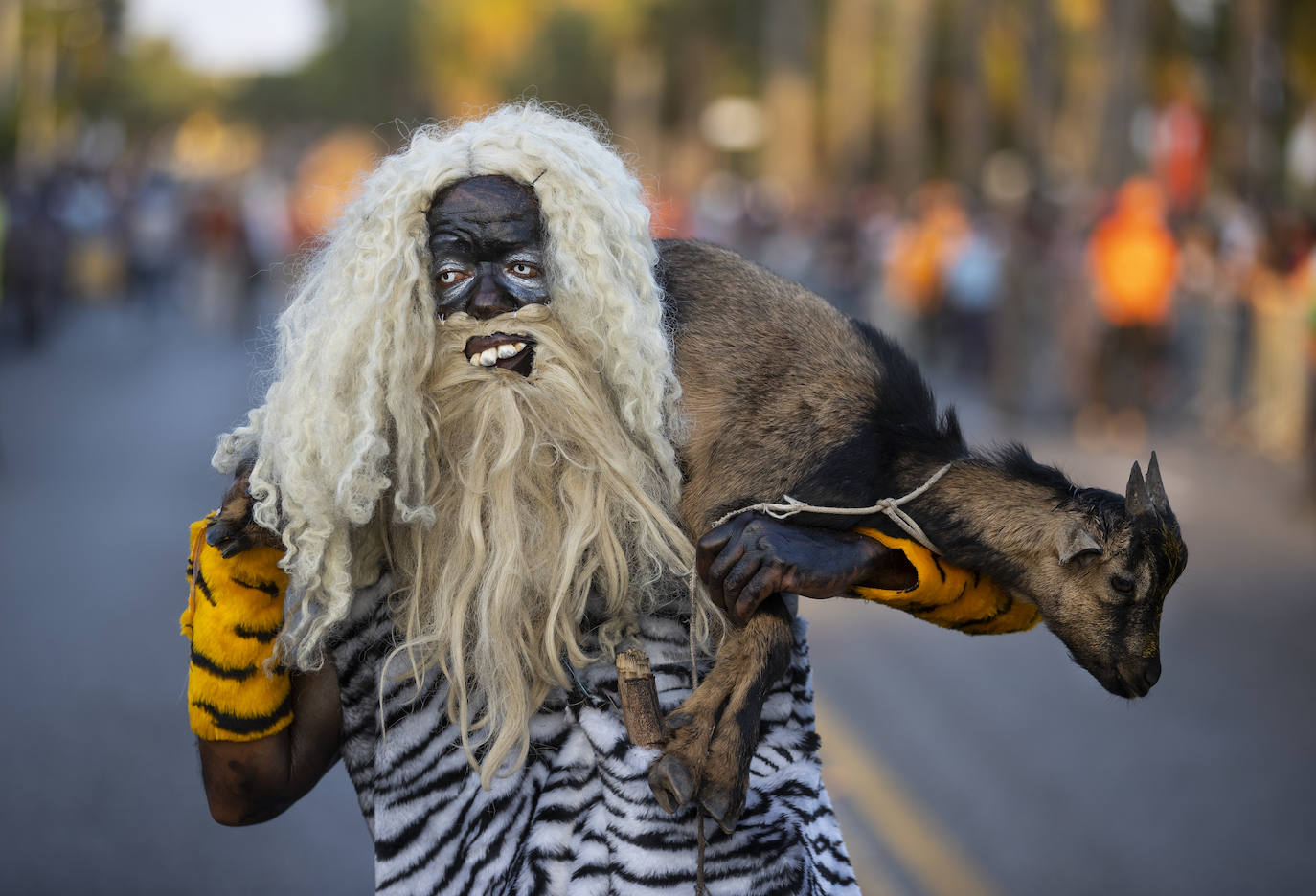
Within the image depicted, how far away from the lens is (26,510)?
33.0ft

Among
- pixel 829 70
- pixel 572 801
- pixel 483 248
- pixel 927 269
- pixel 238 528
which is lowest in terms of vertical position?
pixel 927 269

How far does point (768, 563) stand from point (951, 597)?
0.41 metres

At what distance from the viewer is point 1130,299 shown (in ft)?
44.1

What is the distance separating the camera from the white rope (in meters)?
2.38

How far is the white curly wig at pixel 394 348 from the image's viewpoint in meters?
2.27

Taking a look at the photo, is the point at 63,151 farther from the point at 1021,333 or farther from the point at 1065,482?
the point at 1065,482

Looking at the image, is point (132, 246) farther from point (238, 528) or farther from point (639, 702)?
point (639, 702)

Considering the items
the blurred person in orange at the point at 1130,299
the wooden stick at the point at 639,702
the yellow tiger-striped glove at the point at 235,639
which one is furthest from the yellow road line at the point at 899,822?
the blurred person in orange at the point at 1130,299

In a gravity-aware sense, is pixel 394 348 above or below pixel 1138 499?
above

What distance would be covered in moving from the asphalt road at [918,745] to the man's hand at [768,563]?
1148 mm

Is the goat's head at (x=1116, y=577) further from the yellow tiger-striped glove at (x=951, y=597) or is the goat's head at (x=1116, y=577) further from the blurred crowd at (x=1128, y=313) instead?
the blurred crowd at (x=1128, y=313)

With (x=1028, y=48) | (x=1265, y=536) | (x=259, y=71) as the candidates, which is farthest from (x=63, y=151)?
(x=259, y=71)

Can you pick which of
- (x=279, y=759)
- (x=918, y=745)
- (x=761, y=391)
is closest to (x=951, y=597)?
(x=761, y=391)

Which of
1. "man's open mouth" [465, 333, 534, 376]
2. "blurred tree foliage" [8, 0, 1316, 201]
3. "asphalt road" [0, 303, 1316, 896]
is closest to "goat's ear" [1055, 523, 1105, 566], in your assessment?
"man's open mouth" [465, 333, 534, 376]
